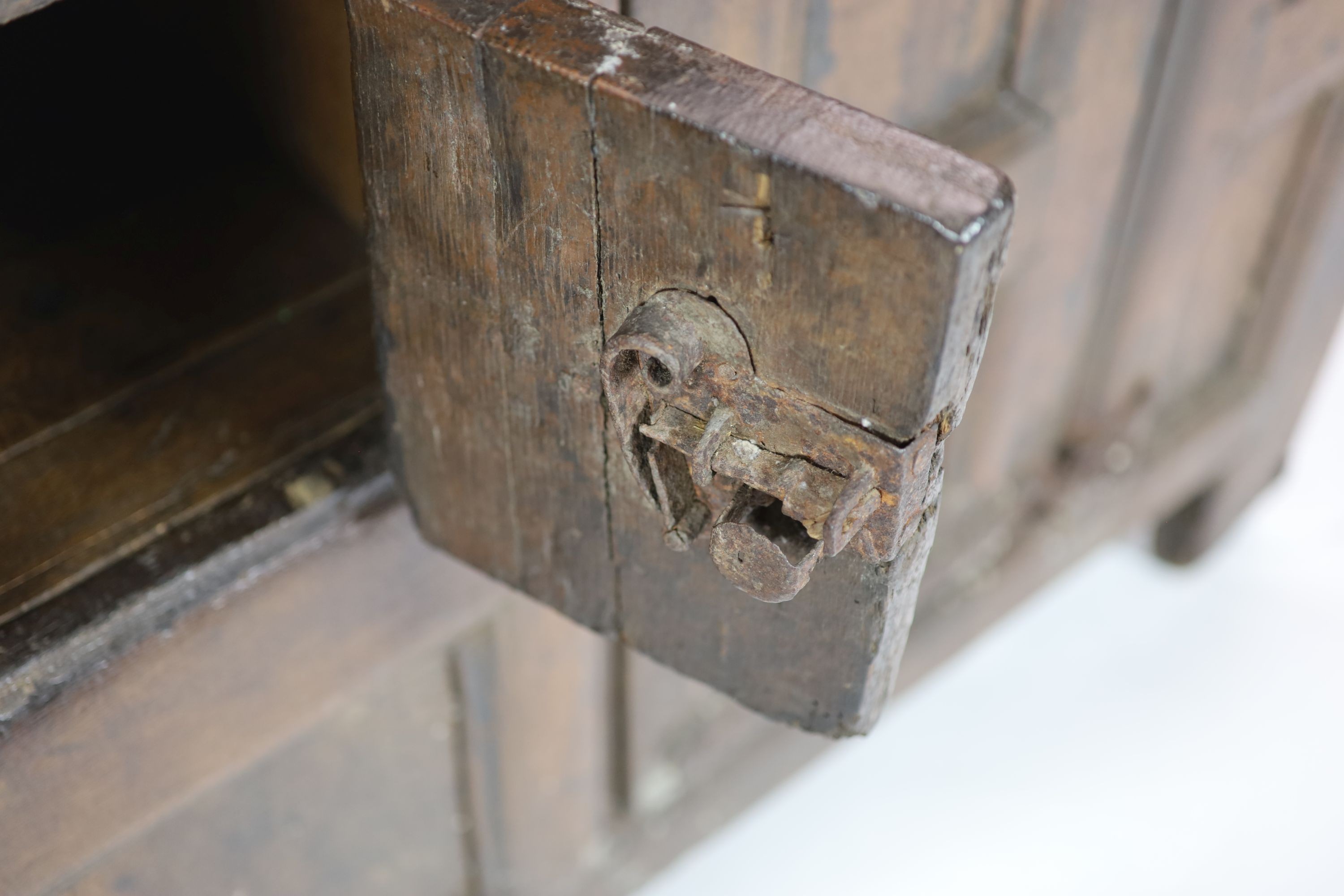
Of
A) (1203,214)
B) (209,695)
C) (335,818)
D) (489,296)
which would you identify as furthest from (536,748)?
(1203,214)

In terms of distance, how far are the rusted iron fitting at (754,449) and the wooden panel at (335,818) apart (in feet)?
1.47

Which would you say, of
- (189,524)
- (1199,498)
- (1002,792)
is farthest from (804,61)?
(1199,498)

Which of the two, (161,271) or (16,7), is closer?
(16,7)

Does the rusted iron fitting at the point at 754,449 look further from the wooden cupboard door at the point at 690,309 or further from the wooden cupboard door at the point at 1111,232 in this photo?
the wooden cupboard door at the point at 1111,232

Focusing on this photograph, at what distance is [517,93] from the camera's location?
2.04 ft

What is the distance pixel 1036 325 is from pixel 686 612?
0.66 meters

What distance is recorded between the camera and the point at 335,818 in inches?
42.4

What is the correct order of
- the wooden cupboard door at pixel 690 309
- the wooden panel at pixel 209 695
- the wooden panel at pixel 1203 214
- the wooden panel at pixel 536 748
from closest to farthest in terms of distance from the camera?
the wooden cupboard door at pixel 690 309, the wooden panel at pixel 209 695, the wooden panel at pixel 536 748, the wooden panel at pixel 1203 214

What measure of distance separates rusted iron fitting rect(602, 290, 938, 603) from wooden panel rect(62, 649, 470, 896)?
17.6 inches

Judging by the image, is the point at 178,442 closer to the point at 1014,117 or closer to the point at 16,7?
the point at 16,7

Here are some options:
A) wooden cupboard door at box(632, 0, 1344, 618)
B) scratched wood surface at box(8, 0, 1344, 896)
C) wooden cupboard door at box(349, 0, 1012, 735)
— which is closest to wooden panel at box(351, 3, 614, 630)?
wooden cupboard door at box(349, 0, 1012, 735)

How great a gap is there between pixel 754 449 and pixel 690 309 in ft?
0.22

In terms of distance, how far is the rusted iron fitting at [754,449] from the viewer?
611 millimetres

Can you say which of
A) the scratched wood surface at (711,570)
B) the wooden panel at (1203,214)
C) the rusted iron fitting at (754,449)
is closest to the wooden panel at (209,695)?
the scratched wood surface at (711,570)
